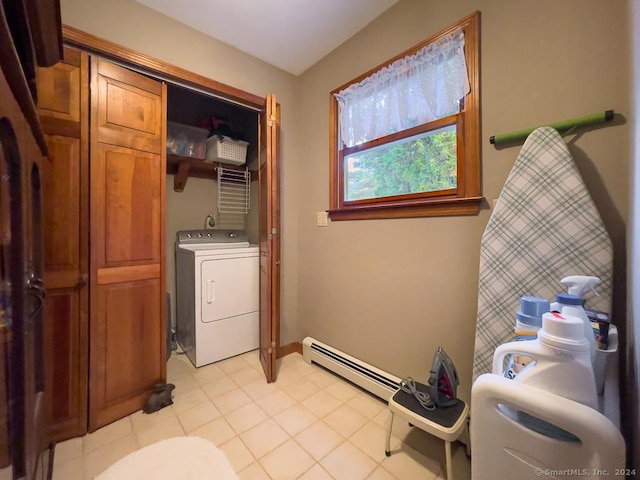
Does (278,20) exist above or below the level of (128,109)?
above

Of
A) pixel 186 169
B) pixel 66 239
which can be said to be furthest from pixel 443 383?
pixel 186 169

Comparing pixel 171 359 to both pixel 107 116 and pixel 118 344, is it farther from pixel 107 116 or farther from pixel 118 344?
pixel 107 116

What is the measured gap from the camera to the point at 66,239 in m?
1.28

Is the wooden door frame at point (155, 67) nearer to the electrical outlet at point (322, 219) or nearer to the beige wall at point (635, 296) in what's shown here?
the electrical outlet at point (322, 219)

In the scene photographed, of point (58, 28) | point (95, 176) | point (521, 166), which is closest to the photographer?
point (58, 28)

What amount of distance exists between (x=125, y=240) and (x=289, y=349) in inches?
63.0

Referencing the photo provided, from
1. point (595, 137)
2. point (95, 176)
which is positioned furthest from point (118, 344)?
point (595, 137)

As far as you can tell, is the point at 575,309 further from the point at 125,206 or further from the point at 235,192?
the point at 235,192

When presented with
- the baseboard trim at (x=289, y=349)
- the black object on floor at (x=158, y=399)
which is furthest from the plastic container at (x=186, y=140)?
the baseboard trim at (x=289, y=349)

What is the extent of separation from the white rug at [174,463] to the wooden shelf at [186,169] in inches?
79.2

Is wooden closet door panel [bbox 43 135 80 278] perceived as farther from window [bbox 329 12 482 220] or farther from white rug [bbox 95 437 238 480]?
window [bbox 329 12 482 220]

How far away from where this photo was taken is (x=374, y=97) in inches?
67.5

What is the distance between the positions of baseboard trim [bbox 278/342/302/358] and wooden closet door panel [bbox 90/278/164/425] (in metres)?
0.96

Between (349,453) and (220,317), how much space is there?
1389mm
